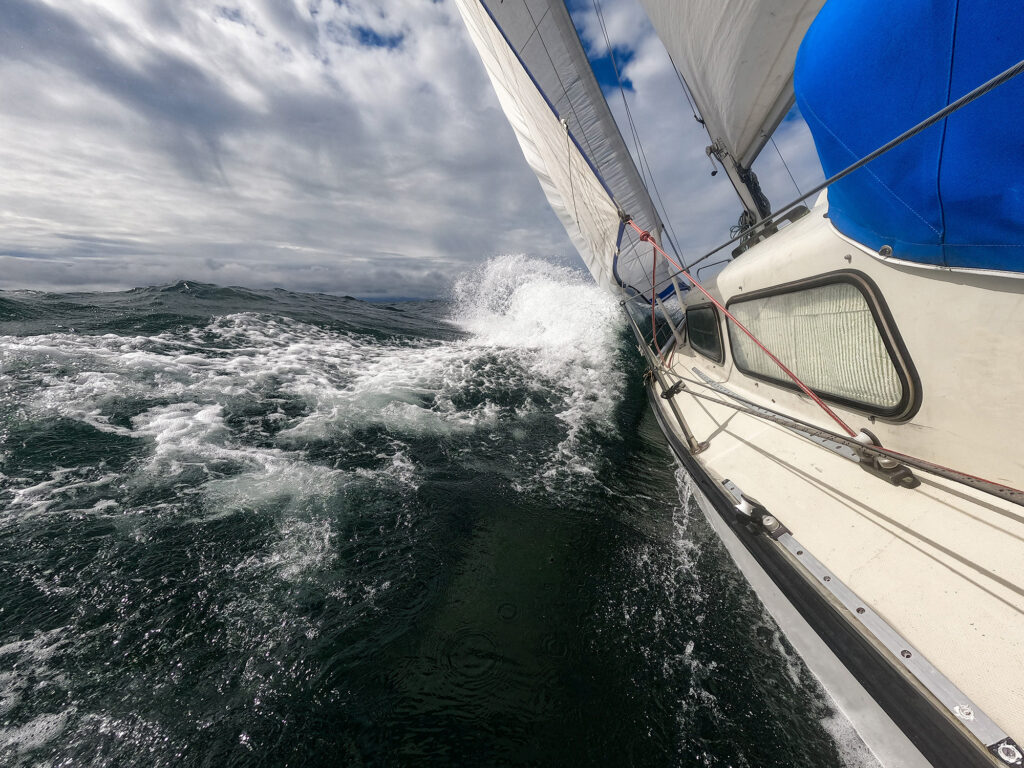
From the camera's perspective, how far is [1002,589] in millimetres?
1473

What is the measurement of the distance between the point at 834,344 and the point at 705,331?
248 cm

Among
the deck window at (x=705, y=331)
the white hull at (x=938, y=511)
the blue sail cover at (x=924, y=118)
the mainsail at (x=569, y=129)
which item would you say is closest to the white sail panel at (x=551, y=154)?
the mainsail at (x=569, y=129)

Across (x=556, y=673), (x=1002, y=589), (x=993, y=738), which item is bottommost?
(x=556, y=673)

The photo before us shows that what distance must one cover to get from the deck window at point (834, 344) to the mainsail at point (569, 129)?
388 centimetres

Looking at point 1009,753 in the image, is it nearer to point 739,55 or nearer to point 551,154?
point 739,55

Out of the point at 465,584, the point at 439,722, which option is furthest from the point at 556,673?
the point at 465,584

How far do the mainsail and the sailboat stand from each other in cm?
413

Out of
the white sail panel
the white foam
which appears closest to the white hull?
the white foam

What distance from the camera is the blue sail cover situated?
4.84ft

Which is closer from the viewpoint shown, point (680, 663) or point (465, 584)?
point (680, 663)

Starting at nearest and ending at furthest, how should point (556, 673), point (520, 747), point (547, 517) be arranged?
point (520, 747), point (556, 673), point (547, 517)

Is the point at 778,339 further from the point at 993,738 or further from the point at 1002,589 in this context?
the point at 993,738

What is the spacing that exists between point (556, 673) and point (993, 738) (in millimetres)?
1538

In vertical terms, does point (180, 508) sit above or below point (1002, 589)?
below
